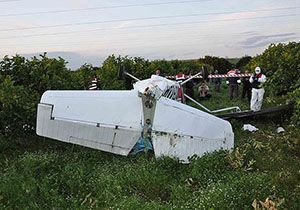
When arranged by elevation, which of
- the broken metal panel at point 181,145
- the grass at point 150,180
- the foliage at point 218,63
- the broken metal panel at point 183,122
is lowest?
the foliage at point 218,63

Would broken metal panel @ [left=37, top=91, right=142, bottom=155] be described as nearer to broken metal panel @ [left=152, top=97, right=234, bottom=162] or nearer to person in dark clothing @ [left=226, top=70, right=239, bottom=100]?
broken metal panel @ [left=152, top=97, right=234, bottom=162]

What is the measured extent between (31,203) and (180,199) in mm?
2309

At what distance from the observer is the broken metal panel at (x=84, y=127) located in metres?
8.45

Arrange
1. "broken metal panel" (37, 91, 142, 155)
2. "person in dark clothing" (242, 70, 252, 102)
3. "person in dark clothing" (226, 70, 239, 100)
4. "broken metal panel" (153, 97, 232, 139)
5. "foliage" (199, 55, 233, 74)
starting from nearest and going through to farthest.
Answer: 1. "broken metal panel" (153, 97, 232, 139)
2. "broken metal panel" (37, 91, 142, 155)
3. "person in dark clothing" (242, 70, 252, 102)
4. "person in dark clothing" (226, 70, 239, 100)
5. "foliage" (199, 55, 233, 74)

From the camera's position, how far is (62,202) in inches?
272

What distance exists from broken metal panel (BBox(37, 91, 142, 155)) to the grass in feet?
1.62

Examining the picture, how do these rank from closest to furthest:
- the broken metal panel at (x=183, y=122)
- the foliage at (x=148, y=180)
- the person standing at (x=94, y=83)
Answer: the foliage at (x=148, y=180), the broken metal panel at (x=183, y=122), the person standing at (x=94, y=83)

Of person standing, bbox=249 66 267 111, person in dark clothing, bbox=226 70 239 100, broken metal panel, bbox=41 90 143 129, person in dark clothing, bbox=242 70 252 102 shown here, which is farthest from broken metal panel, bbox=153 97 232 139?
person in dark clothing, bbox=226 70 239 100

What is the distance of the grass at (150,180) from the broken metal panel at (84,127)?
1.62 feet

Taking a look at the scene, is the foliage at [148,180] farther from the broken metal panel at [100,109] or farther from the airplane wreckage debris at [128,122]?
the broken metal panel at [100,109]

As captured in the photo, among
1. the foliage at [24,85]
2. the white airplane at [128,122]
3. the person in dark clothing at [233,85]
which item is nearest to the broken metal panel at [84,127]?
the white airplane at [128,122]

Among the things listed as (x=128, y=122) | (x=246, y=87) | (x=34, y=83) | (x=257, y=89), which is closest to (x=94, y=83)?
(x=34, y=83)

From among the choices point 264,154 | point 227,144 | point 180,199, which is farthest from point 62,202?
point 264,154

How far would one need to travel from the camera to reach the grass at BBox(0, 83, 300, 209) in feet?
20.8
